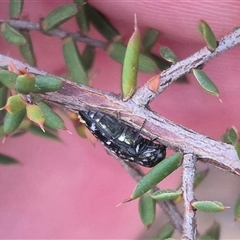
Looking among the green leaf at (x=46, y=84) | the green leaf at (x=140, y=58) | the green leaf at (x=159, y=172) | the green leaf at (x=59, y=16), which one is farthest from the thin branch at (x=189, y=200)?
the green leaf at (x=59, y=16)

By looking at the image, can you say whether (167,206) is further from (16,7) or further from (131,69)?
(16,7)

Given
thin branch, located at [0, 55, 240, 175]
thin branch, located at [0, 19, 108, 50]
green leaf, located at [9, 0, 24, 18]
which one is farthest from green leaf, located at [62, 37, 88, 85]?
thin branch, located at [0, 55, 240, 175]

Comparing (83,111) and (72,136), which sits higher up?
(83,111)

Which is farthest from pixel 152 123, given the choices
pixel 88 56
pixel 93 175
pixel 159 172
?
pixel 93 175

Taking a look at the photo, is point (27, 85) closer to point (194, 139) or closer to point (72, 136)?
point (194, 139)

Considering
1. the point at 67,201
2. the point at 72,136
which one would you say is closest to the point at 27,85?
the point at 72,136

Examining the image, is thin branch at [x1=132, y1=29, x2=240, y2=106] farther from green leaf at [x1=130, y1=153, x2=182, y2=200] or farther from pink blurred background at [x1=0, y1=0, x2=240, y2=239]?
pink blurred background at [x1=0, y1=0, x2=240, y2=239]

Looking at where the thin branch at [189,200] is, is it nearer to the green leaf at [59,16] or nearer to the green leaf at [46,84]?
the green leaf at [46,84]
